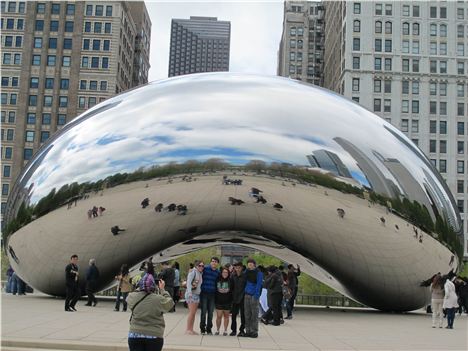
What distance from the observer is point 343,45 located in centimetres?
8438

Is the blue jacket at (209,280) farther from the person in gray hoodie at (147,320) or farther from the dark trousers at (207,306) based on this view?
the person in gray hoodie at (147,320)

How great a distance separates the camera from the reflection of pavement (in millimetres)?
11805

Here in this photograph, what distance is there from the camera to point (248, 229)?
13.4 metres

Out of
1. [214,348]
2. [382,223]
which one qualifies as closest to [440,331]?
[382,223]

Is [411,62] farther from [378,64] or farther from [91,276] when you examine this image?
[91,276]

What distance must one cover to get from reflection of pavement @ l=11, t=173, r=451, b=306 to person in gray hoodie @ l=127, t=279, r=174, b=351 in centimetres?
613

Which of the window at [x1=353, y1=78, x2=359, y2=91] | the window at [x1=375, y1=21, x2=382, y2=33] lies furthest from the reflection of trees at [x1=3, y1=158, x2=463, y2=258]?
the window at [x1=375, y1=21, x2=382, y2=33]

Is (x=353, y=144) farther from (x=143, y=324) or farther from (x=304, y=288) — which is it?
(x=304, y=288)

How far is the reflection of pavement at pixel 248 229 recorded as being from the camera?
11.8 m

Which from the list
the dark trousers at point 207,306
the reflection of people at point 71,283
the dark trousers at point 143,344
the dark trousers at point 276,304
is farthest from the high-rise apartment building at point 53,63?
the dark trousers at point 143,344

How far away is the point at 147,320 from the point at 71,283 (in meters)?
7.44

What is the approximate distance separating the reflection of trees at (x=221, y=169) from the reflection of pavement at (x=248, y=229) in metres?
0.14

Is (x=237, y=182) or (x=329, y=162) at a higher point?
(x=329, y=162)

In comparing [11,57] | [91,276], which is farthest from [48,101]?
[91,276]
